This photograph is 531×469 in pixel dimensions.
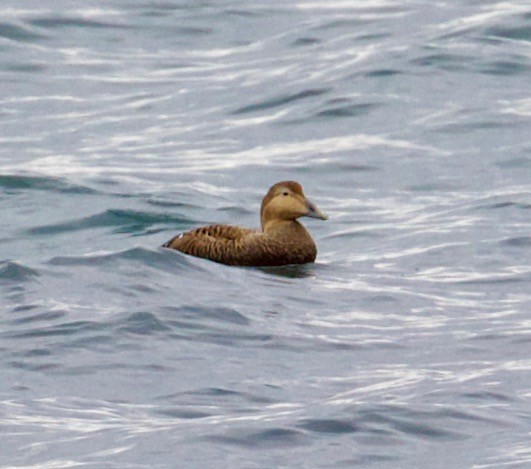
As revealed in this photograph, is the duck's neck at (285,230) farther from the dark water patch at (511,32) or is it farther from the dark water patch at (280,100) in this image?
the dark water patch at (511,32)

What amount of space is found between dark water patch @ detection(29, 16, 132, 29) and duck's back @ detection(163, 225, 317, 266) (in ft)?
38.2

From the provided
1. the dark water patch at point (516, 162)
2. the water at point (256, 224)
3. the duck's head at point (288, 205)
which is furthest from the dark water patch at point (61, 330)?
the dark water patch at point (516, 162)

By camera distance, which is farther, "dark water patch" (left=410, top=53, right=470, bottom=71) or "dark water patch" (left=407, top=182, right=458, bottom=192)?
"dark water patch" (left=410, top=53, right=470, bottom=71)

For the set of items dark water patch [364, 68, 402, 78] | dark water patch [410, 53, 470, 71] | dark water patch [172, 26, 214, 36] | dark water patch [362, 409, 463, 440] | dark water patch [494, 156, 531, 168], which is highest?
dark water patch [172, 26, 214, 36]

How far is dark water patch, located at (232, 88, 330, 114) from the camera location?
1984 cm

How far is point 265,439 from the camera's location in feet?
27.0

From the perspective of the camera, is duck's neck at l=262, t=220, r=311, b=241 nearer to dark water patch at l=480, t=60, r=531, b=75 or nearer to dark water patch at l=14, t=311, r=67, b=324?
dark water patch at l=14, t=311, r=67, b=324

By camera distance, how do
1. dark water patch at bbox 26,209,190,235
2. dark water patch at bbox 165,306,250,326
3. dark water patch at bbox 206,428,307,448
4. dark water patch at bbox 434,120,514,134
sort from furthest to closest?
1. dark water patch at bbox 434,120,514,134
2. dark water patch at bbox 26,209,190,235
3. dark water patch at bbox 165,306,250,326
4. dark water patch at bbox 206,428,307,448

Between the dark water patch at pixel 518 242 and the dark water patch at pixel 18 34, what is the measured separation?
11.6m

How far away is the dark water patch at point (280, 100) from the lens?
65.1ft

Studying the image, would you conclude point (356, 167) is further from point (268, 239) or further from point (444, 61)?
point (444, 61)

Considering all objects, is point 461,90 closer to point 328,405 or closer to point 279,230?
point 279,230

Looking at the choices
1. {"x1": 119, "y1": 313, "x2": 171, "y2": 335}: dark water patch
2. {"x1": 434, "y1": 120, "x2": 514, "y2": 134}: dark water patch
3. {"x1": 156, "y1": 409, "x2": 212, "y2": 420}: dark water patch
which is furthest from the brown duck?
{"x1": 434, "y1": 120, "x2": 514, "y2": 134}: dark water patch

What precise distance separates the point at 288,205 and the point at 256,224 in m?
2.21
